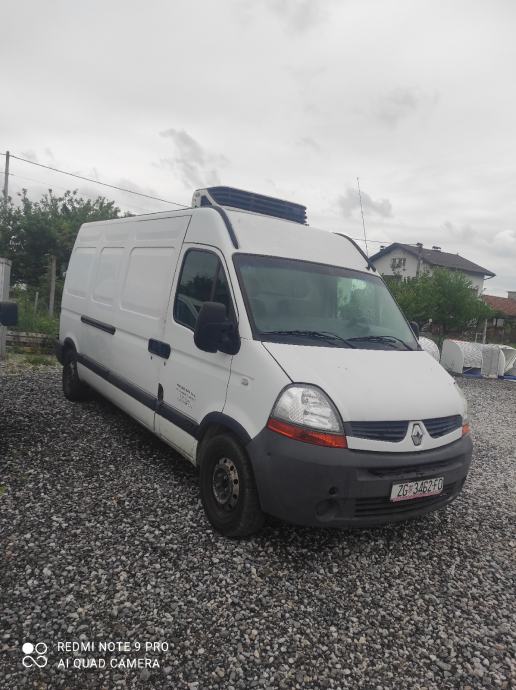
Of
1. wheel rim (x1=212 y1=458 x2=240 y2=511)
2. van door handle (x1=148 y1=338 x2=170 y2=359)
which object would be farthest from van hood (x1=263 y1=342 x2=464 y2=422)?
van door handle (x1=148 y1=338 x2=170 y2=359)

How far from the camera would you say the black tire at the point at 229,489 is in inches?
122

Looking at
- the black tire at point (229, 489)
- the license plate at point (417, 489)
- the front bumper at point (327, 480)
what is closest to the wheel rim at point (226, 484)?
the black tire at point (229, 489)

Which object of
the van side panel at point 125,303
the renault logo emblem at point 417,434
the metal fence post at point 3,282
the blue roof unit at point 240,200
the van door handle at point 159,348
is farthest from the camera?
the metal fence post at point 3,282

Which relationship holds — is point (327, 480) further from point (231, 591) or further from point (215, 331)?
point (215, 331)

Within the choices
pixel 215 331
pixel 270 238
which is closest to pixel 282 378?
pixel 215 331

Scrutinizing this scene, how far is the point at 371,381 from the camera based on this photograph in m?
3.12

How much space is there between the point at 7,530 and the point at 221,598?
5.16 feet

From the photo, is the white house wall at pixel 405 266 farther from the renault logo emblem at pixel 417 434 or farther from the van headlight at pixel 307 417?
the van headlight at pixel 307 417

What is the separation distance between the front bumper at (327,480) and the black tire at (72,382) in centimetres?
408

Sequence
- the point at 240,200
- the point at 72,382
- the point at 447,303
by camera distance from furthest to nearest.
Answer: the point at 447,303 → the point at 72,382 → the point at 240,200

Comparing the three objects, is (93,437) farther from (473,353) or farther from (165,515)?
(473,353)

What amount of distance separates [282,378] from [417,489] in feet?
3.82

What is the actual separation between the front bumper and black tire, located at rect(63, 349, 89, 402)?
4076 mm

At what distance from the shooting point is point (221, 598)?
9.08 feet
